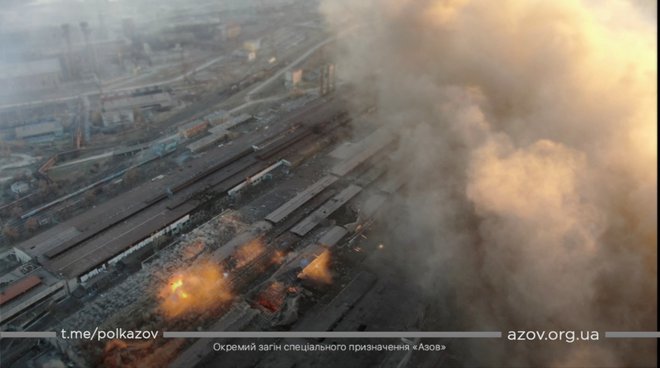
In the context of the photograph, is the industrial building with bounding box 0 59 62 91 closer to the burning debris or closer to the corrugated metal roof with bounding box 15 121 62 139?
the corrugated metal roof with bounding box 15 121 62 139

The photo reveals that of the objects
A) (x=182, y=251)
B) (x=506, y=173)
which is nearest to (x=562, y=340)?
(x=506, y=173)

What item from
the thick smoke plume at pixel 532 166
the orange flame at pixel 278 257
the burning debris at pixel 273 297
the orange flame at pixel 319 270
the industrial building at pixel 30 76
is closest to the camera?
the thick smoke plume at pixel 532 166

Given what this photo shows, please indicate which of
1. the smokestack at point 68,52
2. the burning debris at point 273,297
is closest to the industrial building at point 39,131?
the smokestack at point 68,52

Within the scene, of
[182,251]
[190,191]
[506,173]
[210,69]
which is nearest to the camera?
[506,173]

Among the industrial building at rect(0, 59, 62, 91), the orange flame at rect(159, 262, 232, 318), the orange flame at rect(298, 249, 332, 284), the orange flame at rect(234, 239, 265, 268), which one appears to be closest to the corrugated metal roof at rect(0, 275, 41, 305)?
the orange flame at rect(159, 262, 232, 318)

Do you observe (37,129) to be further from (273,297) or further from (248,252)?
(273,297)

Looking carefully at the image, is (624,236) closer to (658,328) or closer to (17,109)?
(658,328)

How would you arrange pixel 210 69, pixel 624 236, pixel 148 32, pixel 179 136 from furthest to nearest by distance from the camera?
pixel 148 32
pixel 210 69
pixel 179 136
pixel 624 236

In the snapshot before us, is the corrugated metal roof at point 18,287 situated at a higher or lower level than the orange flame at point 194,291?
higher

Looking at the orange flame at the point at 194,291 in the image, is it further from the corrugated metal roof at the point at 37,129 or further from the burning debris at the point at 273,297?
the corrugated metal roof at the point at 37,129
